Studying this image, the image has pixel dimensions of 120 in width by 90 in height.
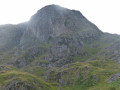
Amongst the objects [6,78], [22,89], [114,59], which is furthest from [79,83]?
[114,59]

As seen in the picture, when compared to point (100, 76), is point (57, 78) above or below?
below

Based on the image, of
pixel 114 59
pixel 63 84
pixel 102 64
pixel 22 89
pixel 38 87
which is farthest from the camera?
pixel 114 59

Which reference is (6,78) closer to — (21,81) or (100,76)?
(21,81)

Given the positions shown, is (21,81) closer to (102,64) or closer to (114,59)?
(102,64)

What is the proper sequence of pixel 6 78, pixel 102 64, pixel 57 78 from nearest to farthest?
pixel 6 78
pixel 57 78
pixel 102 64

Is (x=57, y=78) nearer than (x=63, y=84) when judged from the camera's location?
No

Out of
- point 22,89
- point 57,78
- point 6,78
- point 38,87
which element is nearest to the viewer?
point 22,89

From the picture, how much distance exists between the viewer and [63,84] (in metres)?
142

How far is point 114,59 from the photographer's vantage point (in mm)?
193000

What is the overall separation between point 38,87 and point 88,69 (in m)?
49.6

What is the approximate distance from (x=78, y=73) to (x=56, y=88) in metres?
25.3

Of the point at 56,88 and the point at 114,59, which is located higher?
the point at 114,59

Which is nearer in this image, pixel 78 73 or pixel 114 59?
pixel 78 73

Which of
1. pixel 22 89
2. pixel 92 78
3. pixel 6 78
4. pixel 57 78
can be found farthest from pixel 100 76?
pixel 6 78
